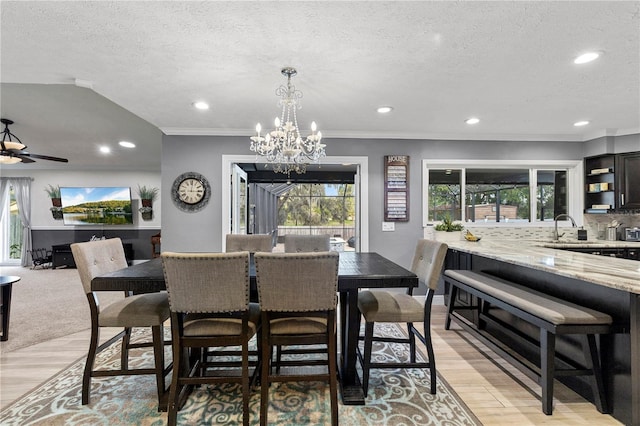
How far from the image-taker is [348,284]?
1.96 metres

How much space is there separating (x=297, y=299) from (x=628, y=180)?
4791mm

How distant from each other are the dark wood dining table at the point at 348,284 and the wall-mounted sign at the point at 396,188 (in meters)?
1.91

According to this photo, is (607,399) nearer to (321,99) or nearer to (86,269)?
(321,99)

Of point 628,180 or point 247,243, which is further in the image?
point 628,180

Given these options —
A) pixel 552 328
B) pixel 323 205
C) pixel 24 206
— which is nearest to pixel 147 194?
pixel 24 206

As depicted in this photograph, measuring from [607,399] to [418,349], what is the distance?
1253mm

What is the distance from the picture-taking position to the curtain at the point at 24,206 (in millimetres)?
7363

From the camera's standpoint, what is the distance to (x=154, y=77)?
8.20 ft

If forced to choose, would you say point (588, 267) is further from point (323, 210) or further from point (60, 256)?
point (60, 256)

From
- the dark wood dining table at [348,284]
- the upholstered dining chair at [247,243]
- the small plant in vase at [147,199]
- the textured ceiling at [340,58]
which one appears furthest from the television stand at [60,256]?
the dark wood dining table at [348,284]

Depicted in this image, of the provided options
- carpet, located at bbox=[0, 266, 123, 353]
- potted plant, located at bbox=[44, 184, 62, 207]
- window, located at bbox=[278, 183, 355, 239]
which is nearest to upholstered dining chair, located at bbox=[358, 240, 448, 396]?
carpet, located at bbox=[0, 266, 123, 353]

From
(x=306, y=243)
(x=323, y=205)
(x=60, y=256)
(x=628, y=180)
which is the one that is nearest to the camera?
(x=306, y=243)

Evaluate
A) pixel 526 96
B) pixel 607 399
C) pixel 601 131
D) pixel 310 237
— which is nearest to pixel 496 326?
pixel 607 399

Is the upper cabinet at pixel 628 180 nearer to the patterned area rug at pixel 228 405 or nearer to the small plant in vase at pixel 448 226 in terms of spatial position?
the small plant in vase at pixel 448 226
